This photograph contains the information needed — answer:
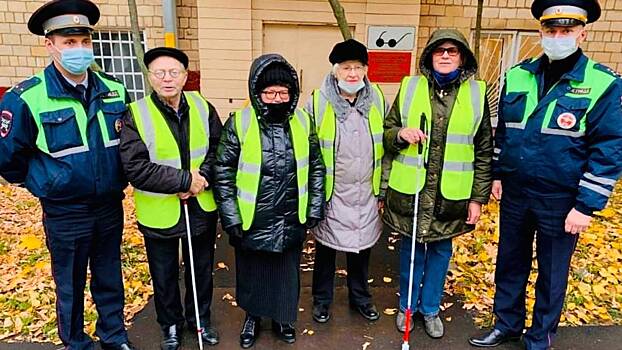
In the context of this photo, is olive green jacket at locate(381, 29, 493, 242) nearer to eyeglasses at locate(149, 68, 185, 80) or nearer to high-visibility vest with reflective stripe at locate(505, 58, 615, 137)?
high-visibility vest with reflective stripe at locate(505, 58, 615, 137)

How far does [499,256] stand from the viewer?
3.12 meters

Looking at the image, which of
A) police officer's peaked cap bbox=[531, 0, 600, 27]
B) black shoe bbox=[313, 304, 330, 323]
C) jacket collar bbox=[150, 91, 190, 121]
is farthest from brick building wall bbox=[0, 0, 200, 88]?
police officer's peaked cap bbox=[531, 0, 600, 27]

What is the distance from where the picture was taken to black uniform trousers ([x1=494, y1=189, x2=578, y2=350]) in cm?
279

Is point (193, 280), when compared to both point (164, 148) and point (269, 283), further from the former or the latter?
point (164, 148)

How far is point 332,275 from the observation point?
3.37 meters

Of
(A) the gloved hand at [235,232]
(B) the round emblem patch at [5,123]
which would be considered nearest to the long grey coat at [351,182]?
(A) the gloved hand at [235,232]

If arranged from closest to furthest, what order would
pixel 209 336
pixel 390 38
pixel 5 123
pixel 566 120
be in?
pixel 5 123, pixel 566 120, pixel 209 336, pixel 390 38

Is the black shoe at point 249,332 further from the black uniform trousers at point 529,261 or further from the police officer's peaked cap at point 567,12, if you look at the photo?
the police officer's peaked cap at point 567,12

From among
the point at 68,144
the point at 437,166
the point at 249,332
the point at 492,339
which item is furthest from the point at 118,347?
the point at 492,339

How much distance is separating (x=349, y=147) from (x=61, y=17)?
1.68 m

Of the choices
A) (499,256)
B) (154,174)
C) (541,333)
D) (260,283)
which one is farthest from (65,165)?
(541,333)

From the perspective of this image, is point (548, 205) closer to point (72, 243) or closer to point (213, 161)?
point (213, 161)

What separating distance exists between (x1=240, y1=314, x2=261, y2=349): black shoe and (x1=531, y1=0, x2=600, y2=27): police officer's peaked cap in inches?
95.3

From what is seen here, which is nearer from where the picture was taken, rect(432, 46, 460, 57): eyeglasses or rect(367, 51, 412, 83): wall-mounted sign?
rect(432, 46, 460, 57): eyeglasses
